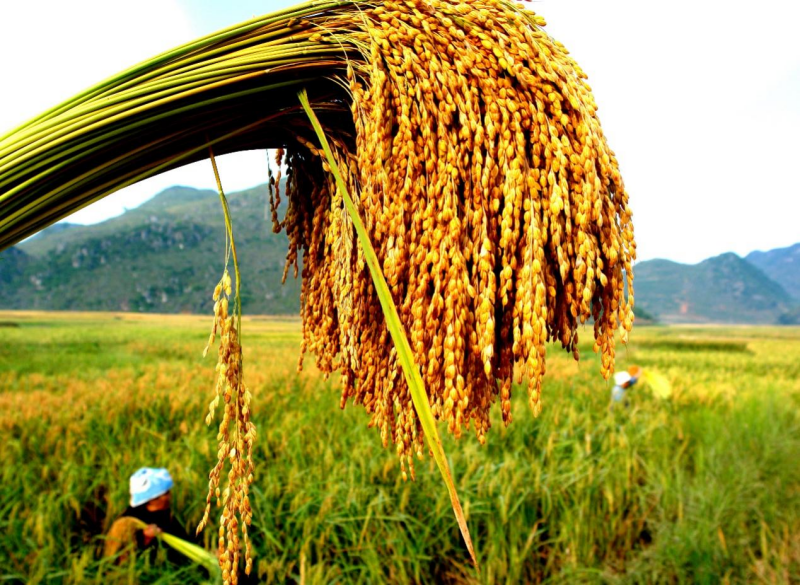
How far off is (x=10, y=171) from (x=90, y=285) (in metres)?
104

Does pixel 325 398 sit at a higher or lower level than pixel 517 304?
lower

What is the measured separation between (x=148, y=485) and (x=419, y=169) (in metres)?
4.74

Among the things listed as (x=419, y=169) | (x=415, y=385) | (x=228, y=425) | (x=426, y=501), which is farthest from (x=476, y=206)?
(x=426, y=501)

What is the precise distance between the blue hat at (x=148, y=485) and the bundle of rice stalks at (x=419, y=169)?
4.06 metres

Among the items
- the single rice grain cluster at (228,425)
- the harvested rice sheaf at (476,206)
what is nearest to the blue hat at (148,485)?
the single rice grain cluster at (228,425)

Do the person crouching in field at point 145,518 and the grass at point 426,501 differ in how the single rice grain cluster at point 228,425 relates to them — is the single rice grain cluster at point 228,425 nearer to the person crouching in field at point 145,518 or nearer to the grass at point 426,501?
the grass at point 426,501

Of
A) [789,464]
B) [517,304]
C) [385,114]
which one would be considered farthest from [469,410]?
[789,464]

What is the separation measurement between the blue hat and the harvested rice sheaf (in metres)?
4.34

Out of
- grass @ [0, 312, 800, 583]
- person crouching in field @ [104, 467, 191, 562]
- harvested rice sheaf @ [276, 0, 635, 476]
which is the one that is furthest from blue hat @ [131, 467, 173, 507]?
harvested rice sheaf @ [276, 0, 635, 476]

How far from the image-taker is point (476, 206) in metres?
1.05

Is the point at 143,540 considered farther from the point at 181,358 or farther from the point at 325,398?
the point at 181,358

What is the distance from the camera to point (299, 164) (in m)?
1.52

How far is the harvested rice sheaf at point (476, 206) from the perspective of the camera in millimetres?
1001

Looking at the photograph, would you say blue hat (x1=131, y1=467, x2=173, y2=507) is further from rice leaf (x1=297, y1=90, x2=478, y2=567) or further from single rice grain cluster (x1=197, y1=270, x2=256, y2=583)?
rice leaf (x1=297, y1=90, x2=478, y2=567)
